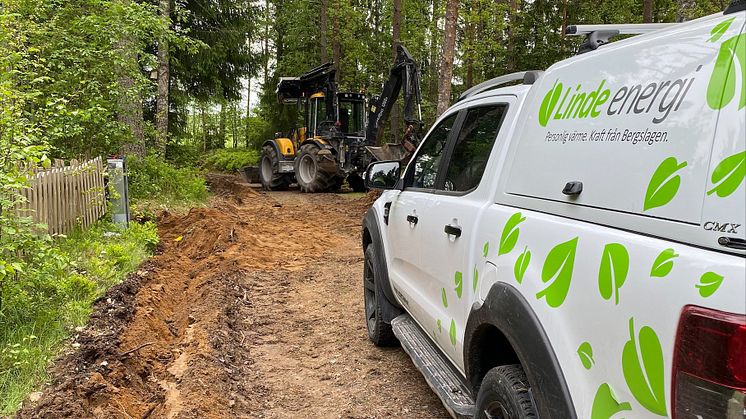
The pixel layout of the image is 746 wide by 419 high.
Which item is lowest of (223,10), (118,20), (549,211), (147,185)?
(147,185)

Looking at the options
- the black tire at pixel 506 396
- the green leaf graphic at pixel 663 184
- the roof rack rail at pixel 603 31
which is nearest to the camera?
the green leaf graphic at pixel 663 184

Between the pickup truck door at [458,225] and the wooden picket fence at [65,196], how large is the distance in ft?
14.6

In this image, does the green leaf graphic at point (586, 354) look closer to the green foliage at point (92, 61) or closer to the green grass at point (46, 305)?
the green grass at point (46, 305)

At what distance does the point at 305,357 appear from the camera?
498 centimetres

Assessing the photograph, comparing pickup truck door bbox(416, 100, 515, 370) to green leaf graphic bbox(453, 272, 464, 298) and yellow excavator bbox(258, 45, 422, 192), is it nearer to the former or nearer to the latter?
green leaf graphic bbox(453, 272, 464, 298)

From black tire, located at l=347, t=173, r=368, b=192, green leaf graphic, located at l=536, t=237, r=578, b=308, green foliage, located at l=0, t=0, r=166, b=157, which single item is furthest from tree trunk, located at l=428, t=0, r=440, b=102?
green leaf graphic, located at l=536, t=237, r=578, b=308

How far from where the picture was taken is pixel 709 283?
1398 millimetres

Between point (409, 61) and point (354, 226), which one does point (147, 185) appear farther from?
point (409, 61)

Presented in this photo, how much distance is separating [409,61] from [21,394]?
10728 mm

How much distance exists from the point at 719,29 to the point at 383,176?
3.08 metres

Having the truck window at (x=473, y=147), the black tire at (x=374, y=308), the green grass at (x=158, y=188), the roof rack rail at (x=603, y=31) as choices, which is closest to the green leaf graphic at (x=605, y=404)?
the truck window at (x=473, y=147)

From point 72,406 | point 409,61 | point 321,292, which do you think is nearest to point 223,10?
point 409,61

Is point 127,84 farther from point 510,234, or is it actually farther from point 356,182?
point 510,234

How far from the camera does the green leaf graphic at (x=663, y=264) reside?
1530 mm
